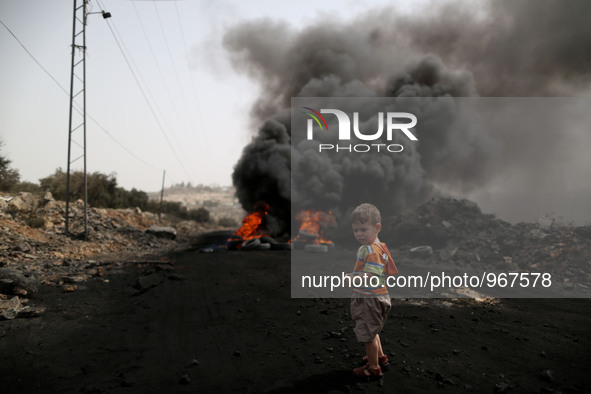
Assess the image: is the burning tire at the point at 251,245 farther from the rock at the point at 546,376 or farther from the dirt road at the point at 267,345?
the rock at the point at 546,376

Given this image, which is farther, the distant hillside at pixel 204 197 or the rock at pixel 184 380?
the distant hillside at pixel 204 197

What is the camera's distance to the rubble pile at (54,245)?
20.8 feet

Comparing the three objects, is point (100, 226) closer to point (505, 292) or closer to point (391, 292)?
point (391, 292)

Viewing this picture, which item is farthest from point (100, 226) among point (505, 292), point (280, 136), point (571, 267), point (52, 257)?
point (571, 267)

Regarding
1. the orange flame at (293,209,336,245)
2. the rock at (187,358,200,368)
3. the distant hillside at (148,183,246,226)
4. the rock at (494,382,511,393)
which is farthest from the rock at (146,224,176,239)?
the distant hillside at (148,183,246,226)

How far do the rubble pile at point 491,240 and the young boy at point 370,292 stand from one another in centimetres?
1007

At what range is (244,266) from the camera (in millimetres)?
10055

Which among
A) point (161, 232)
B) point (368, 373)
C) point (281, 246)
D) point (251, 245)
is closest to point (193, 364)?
point (368, 373)

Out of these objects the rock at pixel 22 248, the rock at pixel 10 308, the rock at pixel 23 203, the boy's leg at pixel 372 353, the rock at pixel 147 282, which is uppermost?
the rock at pixel 23 203

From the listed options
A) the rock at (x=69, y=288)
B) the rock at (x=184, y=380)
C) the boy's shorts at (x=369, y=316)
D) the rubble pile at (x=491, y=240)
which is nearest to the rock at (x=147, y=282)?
the rock at (x=69, y=288)

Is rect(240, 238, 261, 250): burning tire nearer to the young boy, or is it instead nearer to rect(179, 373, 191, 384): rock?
rect(179, 373, 191, 384): rock

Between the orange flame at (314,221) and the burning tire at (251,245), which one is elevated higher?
the orange flame at (314,221)

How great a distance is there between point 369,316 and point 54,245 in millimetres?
12493

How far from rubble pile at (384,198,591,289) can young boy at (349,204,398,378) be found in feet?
33.0
